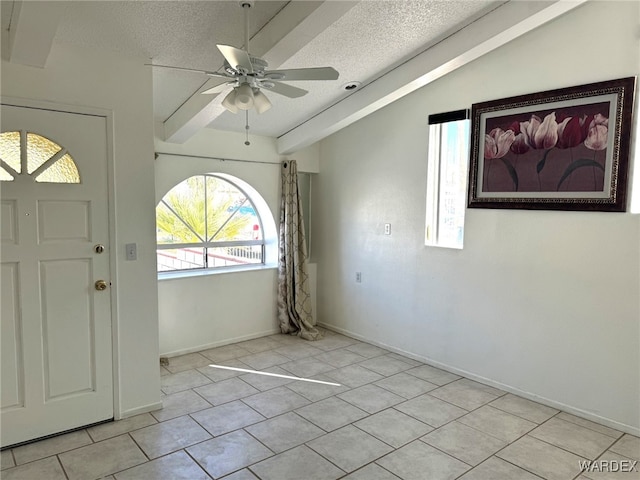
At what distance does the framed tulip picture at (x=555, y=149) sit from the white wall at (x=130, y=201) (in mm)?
2674

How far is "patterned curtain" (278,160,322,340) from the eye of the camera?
4.93 meters

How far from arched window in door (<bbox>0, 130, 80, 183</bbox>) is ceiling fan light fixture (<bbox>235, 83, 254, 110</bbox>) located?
4.11 feet

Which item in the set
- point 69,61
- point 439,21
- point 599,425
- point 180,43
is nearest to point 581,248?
point 599,425

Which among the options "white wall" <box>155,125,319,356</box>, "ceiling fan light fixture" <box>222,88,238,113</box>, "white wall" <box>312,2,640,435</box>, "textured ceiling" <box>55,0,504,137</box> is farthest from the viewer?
"white wall" <box>155,125,319,356</box>

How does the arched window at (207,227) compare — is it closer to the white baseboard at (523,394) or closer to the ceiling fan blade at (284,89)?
the white baseboard at (523,394)

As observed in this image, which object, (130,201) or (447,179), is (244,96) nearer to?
(130,201)

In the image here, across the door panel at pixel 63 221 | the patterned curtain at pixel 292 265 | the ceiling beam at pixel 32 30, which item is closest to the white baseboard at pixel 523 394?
the patterned curtain at pixel 292 265

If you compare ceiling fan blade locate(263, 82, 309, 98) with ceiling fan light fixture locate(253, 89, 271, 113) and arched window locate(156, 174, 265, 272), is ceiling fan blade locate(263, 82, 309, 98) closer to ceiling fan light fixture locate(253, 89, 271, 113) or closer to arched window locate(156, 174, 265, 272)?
ceiling fan light fixture locate(253, 89, 271, 113)

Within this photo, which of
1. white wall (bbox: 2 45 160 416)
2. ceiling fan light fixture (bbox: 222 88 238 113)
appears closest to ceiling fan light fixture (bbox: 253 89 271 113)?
ceiling fan light fixture (bbox: 222 88 238 113)

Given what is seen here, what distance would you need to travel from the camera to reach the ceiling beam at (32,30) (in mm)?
2096

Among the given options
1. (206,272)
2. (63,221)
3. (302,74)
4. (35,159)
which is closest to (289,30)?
(302,74)

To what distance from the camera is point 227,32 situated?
108 inches

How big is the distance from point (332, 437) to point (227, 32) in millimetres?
2759

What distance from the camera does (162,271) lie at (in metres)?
4.42
